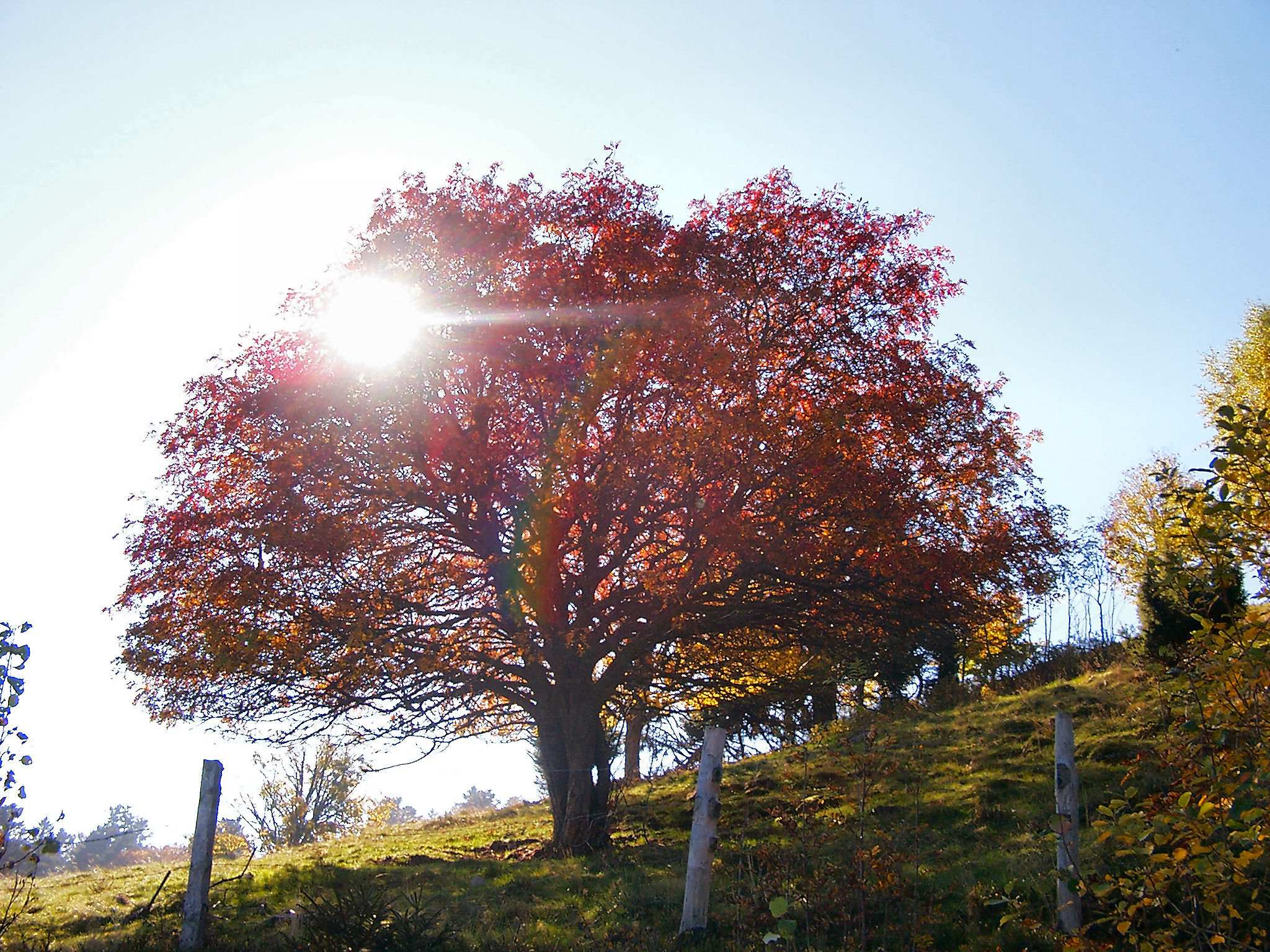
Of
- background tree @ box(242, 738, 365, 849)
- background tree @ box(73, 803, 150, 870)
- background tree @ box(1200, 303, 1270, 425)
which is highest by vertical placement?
background tree @ box(1200, 303, 1270, 425)

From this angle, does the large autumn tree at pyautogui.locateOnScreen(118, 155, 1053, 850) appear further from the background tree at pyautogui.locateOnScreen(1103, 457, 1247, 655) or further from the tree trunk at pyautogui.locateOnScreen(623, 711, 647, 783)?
the background tree at pyautogui.locateOnScreen(1103, 457, 1247, 655)

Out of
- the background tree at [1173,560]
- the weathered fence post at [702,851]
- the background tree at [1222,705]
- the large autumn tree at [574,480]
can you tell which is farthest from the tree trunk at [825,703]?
the background tree at [1222,705]

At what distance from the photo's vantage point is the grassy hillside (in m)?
9.24

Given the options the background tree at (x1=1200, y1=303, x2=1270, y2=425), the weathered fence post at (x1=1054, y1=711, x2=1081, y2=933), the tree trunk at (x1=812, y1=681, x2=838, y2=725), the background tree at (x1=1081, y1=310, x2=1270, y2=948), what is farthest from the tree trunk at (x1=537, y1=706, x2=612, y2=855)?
the background tree at (x1=1200, y1=303, x2=1270, y2=425)

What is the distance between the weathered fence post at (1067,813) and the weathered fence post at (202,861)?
7.91m

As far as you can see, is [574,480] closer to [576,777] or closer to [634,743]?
[576,777]

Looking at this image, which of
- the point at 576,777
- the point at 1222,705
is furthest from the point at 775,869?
the point at 1222,705

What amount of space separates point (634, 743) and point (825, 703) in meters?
9.56

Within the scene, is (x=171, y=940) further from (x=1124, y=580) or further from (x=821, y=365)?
(x=1124, y=580)

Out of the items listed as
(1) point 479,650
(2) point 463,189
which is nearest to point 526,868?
(1) point 479,650

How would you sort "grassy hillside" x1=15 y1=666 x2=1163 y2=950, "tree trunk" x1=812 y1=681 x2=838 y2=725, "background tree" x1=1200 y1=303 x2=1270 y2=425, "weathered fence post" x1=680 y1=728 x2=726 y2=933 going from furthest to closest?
"background tree" x1=1200 y1=303 x2=1270 y2=425
"tree trunk" x1=812 y1=681 x2=838 y2=725
"weathered fence post" x1=680 y1=728 x2=726 y2=933
"grassy hillside" x1=15 y1=666 x2=1163 y2=950

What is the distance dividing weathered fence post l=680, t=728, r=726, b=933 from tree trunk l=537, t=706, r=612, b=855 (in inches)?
213

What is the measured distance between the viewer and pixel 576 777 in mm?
15297

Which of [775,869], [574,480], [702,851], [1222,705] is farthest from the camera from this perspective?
[574,480]
